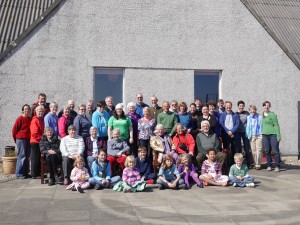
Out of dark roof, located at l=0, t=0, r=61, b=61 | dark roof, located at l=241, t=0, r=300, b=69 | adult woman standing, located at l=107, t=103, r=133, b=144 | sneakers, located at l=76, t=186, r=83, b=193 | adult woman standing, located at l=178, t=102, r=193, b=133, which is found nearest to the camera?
sneakers, located at l=76, t=186, r=83, b=193

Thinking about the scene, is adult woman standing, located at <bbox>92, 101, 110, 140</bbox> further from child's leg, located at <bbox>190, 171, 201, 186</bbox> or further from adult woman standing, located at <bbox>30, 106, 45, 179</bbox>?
child's leg, located at <bbox>190, 171, 201, 186</bbox>

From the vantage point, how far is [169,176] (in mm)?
8078

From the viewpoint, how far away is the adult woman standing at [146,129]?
9.00m

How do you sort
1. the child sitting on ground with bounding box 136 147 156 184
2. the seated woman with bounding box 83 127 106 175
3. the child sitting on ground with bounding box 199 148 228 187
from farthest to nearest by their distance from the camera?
the seated woman with bounding box 83 127 106 175
the child sitting on ground with bounding box 136 147 156 184
the child sitting on ground with bounding box 199 148 228 187

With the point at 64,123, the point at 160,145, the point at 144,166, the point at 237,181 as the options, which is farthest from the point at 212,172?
the point at 64,123

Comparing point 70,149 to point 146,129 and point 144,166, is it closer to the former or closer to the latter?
point 144,166

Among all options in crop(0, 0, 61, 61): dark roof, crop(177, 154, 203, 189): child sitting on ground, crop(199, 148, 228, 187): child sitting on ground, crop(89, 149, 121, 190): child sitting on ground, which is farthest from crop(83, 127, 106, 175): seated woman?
crop(0, 0, 61, 61): dark roof

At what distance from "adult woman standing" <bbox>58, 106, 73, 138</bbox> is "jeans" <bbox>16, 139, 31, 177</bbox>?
1.02 metres

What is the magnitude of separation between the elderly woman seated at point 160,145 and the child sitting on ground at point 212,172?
0.69 metres

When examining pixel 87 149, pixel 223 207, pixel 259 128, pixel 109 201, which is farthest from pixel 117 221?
pixel 259 128

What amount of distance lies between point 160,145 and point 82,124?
1.82 meters

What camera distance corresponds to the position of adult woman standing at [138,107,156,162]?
9.00 m

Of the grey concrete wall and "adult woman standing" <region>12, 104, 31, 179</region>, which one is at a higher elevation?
the grey concrete wall

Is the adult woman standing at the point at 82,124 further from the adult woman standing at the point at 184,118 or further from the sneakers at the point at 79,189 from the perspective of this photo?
the adult woman standing at the point at 184,118
